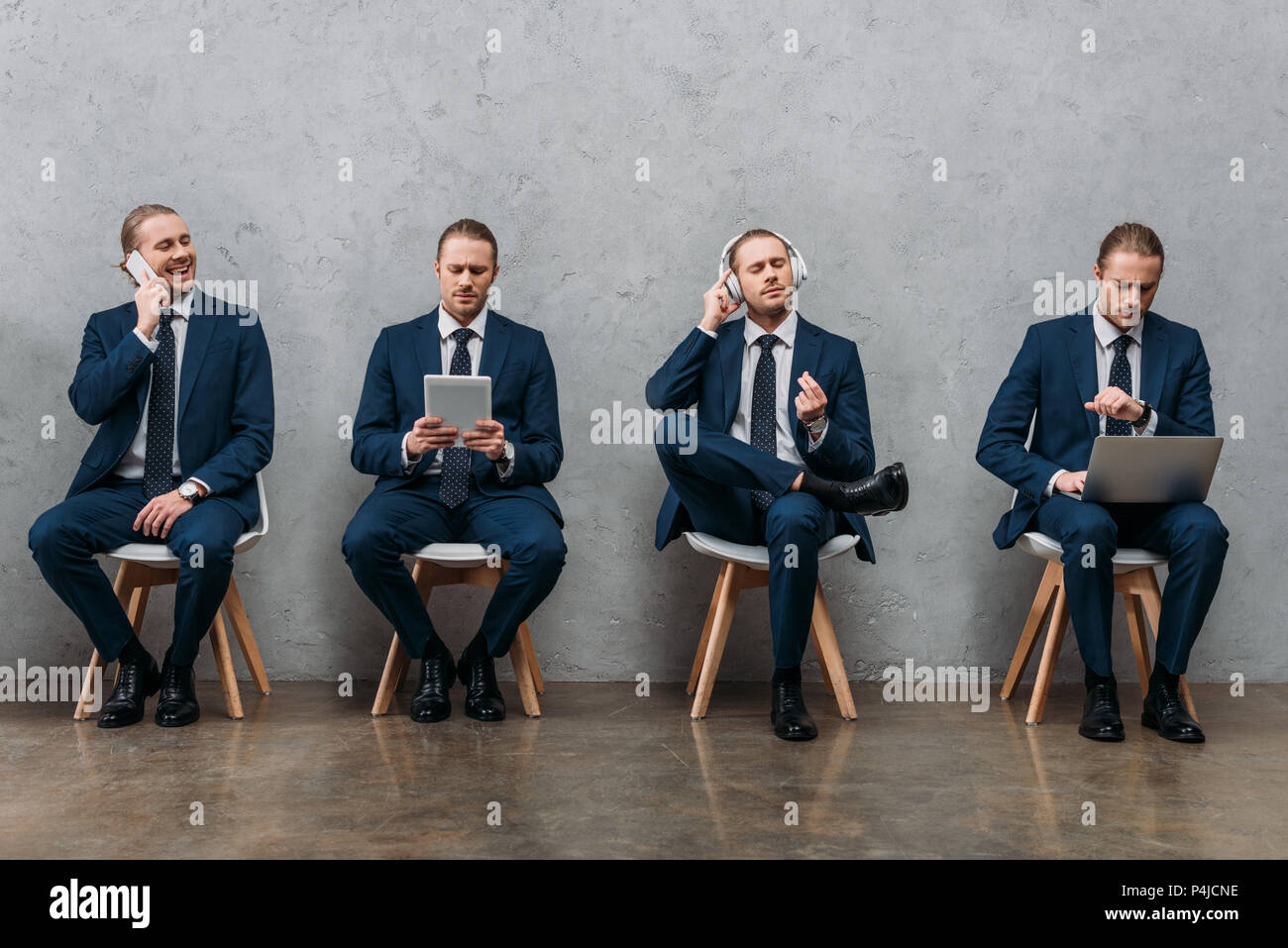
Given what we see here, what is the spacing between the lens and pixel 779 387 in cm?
350

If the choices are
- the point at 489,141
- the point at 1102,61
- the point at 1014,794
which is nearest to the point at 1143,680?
the point at 1014,794

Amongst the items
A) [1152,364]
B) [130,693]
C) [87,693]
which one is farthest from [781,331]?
[87,693]

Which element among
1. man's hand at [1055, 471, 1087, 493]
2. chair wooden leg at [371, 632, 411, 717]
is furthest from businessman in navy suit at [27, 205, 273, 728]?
man's hand at [1055, 471, 1087, 493]

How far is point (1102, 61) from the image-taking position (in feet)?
12.8

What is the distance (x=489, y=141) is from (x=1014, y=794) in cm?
259

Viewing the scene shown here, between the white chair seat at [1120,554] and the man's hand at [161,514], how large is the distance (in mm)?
2365

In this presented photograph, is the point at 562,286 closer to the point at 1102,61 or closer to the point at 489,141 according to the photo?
the point at 489,141

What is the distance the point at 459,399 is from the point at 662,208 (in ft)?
3.77

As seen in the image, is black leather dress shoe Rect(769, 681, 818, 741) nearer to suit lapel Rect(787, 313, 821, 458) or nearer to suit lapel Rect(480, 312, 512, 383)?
suit lapel Rect(787, 313, 821, 458)

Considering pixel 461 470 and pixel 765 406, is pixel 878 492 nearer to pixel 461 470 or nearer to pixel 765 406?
pixel 765 406

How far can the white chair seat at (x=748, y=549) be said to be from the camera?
327cm

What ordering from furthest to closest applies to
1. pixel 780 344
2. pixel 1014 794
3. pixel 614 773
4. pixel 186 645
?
pixel 780 344 < pixel 186 645 < pixel 614 773 < pixel 1014 794

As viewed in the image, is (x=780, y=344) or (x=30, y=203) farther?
(x=30, y=203)

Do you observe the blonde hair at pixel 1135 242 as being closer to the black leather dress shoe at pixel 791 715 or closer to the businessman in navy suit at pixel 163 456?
the black leather dress shoe at pixel 791 715
